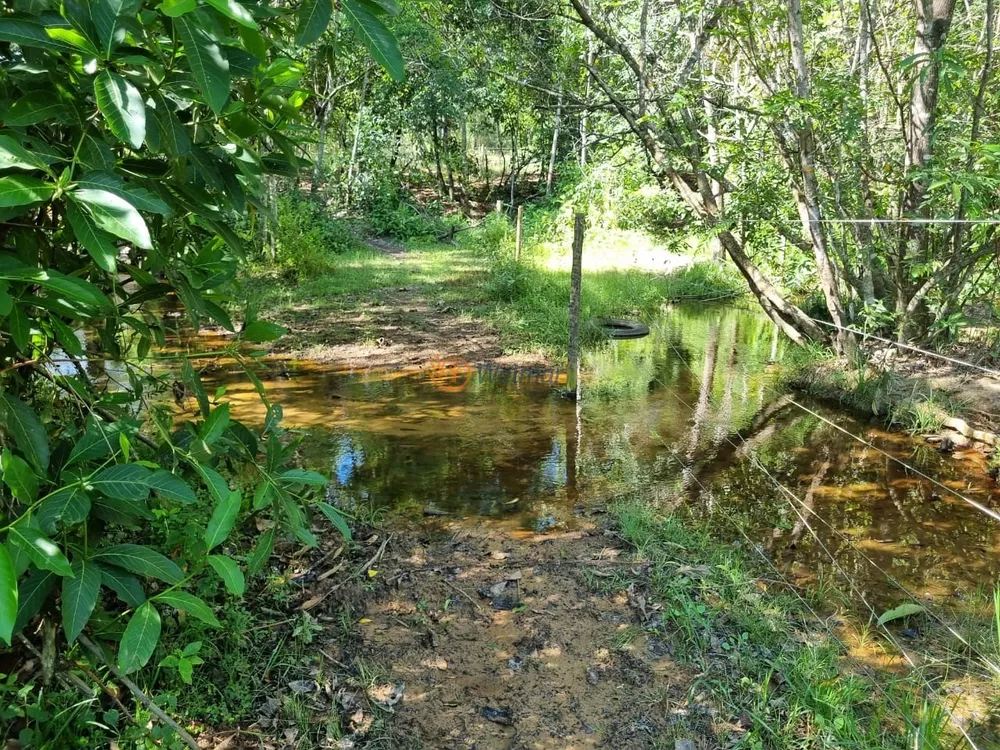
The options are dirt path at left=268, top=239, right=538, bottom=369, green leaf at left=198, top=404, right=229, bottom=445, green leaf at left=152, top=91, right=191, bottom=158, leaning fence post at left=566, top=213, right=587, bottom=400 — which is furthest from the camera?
dirt path at left=268, top=239, right=538, bottom=369

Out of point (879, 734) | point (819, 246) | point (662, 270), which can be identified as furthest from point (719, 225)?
point (662, 270)

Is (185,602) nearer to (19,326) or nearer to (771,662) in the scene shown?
(19,326)

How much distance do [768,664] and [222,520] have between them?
213cm

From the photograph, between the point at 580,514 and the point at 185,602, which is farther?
the point at 580,514

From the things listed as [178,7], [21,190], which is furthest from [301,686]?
[178,7]

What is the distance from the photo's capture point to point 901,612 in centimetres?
322

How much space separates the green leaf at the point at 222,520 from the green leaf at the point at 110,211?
626 mm

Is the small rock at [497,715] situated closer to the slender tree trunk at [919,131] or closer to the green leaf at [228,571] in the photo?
the green leaf at [228,571]

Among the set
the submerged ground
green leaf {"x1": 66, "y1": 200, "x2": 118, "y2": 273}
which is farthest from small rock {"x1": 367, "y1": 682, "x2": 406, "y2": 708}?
green leaf {"x1": 66, "y1": 200, "x2": 118, "y2": 273}

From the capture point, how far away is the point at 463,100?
61.0 ft

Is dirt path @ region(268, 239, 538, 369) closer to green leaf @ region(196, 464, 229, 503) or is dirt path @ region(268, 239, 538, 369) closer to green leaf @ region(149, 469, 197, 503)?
green leaf @ region(196, 464, 229, 503)

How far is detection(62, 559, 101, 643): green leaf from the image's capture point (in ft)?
4.31

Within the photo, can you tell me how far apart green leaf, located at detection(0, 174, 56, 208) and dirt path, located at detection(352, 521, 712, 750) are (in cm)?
190

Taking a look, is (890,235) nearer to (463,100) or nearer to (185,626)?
(185,626)
